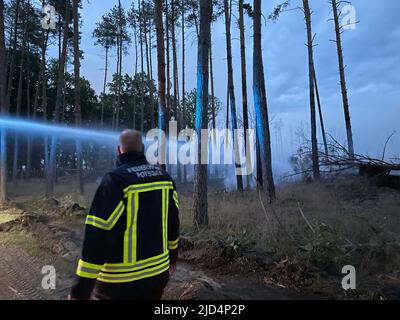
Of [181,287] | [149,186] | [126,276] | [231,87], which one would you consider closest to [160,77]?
[231,87]

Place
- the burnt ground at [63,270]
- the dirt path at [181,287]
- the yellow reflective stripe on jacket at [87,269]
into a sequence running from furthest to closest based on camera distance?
the burnt ground at [63,270]
the dirt path at [181,287]
the yellow reflective stripe on jacket at [87,269]

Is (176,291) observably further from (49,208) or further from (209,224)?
(49,208)

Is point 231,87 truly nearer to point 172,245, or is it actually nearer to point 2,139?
point 2,139

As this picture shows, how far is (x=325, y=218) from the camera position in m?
9.03

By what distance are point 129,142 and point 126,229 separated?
2.29 ft

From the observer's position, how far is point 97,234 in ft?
8.21

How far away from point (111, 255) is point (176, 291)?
108 inches

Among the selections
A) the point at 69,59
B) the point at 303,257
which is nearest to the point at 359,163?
the point at 303,257

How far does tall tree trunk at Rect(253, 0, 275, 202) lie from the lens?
1220cm

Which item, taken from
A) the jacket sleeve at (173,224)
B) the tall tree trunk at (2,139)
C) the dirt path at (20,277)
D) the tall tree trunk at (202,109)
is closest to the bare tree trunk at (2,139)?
the tall tree trunk at (2,139)

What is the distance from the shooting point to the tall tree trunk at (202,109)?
893cm

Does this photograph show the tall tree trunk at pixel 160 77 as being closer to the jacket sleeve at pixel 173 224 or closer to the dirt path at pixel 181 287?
the dirt path at pixel 181 287

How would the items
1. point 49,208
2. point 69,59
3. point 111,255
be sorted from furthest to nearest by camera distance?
point 69,59 → point 49,208 → point 111,255
